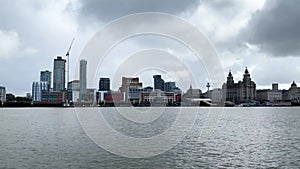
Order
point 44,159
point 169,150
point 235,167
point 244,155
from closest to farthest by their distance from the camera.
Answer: point 235,167
point 44,159
point 244,155
point 169,150

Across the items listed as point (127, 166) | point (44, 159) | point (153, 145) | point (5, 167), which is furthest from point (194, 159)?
point (5, 167)

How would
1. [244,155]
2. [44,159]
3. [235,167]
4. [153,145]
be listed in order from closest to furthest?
[235,167] → [44,159] → [244,155] → [153,145]

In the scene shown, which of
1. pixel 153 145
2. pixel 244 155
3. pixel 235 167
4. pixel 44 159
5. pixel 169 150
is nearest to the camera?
pixel 235 167

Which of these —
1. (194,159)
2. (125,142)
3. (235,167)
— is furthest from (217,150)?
(125,142)

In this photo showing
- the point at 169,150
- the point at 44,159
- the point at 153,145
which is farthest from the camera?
the point at 153,145

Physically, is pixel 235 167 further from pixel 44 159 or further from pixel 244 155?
pixel 44 159

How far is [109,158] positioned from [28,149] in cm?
869

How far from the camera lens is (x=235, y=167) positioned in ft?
74.7

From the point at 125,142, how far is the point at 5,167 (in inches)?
536

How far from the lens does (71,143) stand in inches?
1340

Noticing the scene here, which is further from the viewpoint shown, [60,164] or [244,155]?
[244,155]

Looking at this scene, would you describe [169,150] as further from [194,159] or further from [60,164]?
[60,164]

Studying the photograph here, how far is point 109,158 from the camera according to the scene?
1015 inches

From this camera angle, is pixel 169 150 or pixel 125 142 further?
pixel 125 142
